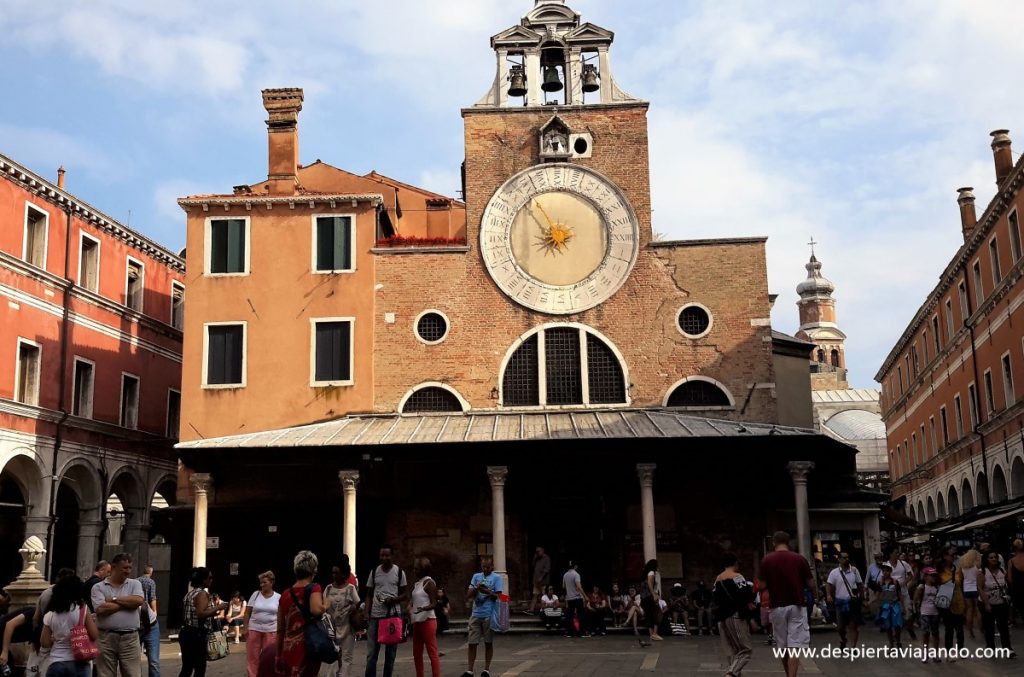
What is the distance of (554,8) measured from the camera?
25969mm

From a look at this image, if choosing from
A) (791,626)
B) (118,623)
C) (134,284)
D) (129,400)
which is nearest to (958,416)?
(129,400)

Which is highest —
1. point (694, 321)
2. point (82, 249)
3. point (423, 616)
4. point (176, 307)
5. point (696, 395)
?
point (82, 249)

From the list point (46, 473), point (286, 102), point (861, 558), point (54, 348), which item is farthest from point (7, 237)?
point (861, 558)

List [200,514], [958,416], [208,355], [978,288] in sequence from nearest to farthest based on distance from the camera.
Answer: [200,514] → [208,355] → [978,288] → [958,416]

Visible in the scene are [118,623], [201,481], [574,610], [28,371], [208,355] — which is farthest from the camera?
[28,371]

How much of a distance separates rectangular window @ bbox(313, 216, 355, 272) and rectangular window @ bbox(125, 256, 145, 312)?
991 cm

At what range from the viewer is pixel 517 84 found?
2527cm

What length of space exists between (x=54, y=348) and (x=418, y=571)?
1948 cm

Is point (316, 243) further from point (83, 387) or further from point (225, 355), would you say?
point (83, 387)

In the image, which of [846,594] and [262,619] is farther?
[846,594]

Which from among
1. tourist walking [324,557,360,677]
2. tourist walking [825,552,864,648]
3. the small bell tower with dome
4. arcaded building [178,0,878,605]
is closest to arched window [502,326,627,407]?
arcaded building [178,0,878,605]

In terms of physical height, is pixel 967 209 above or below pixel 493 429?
above

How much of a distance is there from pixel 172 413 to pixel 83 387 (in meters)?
4.51

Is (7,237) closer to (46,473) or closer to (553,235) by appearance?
(46,473)
